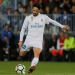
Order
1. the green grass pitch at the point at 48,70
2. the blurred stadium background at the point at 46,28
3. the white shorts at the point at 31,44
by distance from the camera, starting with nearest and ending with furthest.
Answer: the white shorts at the point at 31,44 < the green grass pitch at the point at 48,70 < the blurred stadium background at the point at 46,28

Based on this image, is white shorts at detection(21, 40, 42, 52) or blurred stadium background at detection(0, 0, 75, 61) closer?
white shorts at detection(21, 40, 42, 52)

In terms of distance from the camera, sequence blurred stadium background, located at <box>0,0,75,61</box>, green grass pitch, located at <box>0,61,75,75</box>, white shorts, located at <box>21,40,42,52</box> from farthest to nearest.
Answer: blurred stadium background, located at <box>0,0,75,61</box>, green grass pitch, located at <box>0,61,75,75</box>, white shorts, located at <box>21,40,42,52</box>

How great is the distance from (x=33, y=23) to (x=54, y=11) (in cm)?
1119

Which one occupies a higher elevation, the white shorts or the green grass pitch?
the white shorts

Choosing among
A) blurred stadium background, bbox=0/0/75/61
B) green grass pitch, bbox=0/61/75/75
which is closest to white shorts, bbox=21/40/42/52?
green grass pitch, bbox=0/61/75/75

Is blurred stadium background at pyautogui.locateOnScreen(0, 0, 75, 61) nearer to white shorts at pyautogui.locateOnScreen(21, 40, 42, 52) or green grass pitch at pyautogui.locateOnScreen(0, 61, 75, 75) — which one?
green grass pitch at pyautogui.locateOnScreen(0, 61, 75, 75)

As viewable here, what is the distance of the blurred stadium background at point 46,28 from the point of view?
80.3 feet

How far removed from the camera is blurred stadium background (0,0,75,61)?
24484 mm

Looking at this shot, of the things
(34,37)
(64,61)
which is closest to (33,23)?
(34,37)

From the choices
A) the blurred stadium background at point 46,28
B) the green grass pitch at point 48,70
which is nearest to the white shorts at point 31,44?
the green grass pitch at point 48,70

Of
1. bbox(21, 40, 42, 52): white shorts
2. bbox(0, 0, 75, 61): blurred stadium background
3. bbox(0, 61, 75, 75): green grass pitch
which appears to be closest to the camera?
bbox(21, 40, 42, 52): white shorts

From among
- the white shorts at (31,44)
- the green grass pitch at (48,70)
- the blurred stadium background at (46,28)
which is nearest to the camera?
the white shorts at (31,44)

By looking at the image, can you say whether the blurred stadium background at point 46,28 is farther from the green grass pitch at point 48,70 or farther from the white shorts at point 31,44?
the white shorts at point 31,44

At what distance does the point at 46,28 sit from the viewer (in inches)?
1014
